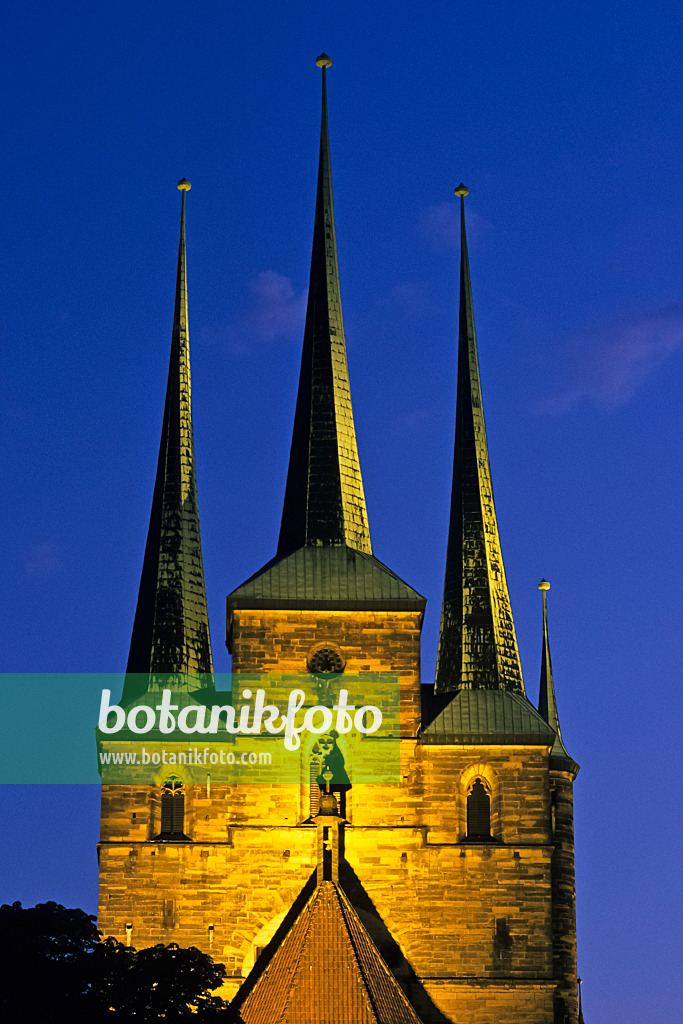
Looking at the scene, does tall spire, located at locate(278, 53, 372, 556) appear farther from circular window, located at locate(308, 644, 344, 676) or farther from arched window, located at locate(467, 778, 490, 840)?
arched window, located at locate(467, 778, 490, 840)

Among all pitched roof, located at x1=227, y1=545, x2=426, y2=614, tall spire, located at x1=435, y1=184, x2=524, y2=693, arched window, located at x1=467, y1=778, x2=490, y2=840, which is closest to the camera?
arched window, located at x1=467, y1=778, x2=490, y2=840

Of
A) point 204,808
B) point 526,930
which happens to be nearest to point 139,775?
point 204,808

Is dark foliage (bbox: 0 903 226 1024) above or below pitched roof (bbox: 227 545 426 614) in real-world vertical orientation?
below

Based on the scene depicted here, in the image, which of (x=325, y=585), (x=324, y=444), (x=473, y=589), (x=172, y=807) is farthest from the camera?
(x=324, y=444)

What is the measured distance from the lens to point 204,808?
168 ft

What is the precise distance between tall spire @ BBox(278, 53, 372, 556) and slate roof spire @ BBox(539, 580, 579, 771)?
6684mm

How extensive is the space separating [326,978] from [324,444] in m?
12.0

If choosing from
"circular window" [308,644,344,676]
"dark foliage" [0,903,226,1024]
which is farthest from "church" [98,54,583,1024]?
"dark foliage" [0,903,226,1024]

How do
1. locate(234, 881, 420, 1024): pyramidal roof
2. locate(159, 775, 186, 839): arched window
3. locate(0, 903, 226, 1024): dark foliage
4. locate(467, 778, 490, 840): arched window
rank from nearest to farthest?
locate(0, 903, 226, 1024): dark foliage, locate(234, 881, 420, 1024): pyramidal roof, locate(159, 775, 186, 839): arched window, locate(467, 778, 490, 840): arched window

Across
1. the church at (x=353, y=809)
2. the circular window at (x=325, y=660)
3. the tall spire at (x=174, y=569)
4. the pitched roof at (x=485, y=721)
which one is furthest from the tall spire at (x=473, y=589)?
the tall spire at (x=174, y=569)

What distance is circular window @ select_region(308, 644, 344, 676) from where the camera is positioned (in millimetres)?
51781

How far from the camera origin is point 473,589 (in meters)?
53.2

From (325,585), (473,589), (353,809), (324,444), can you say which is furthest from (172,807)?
(324,444)

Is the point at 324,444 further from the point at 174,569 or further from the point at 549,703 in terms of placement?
the point at 549,703
